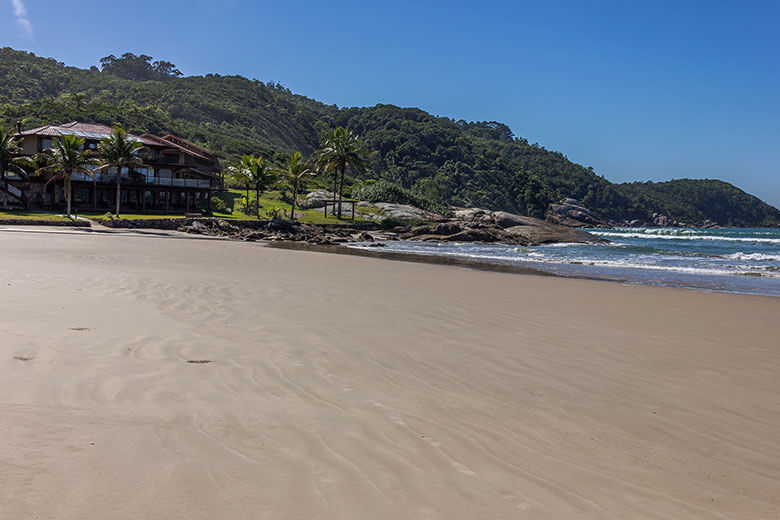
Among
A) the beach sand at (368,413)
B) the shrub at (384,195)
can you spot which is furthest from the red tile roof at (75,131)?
the beach sand at (368,413)

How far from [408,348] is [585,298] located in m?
7.09

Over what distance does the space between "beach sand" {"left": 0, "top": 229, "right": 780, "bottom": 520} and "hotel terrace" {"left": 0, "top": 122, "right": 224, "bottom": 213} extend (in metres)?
40.4

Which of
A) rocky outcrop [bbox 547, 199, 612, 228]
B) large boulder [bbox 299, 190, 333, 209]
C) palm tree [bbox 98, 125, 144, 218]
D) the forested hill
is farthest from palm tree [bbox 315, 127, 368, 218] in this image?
rocky outcrop [bbox 547, 199, 612, 228]

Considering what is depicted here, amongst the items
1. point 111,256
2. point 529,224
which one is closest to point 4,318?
point 111,256

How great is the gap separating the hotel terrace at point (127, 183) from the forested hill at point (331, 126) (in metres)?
23.5

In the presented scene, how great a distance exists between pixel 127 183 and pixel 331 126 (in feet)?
387

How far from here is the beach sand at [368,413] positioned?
276 cm

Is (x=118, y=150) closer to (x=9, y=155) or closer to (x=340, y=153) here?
(x=9, y=155)

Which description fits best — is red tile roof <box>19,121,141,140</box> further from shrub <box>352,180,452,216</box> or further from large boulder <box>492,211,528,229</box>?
large boulder <box>492,211,528,229</box>

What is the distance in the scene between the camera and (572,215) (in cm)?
13625

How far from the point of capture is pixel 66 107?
73.9m

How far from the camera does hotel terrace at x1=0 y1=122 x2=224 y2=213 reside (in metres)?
41.5

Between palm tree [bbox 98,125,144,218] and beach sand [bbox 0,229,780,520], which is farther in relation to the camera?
palm tree [bbox 98,125,144,218]

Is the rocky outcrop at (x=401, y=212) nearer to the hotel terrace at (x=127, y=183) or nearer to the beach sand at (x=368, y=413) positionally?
the hotel terrace at (x=127, y=183)
